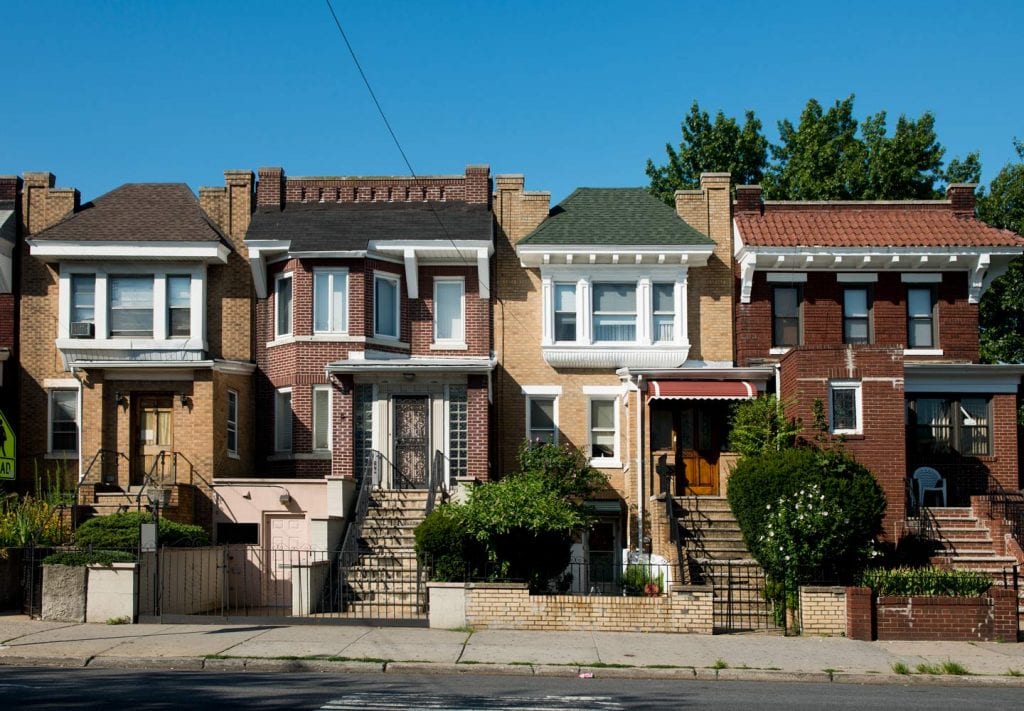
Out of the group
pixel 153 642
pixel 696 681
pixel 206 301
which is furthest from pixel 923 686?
pixel 206 301

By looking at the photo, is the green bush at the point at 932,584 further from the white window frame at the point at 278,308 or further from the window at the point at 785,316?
the white window frame at the point at 278,308

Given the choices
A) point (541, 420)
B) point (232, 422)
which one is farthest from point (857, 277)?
point (232, 422)

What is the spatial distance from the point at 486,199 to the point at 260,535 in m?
9.25

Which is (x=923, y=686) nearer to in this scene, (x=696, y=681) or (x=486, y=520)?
(x=696, y=681)

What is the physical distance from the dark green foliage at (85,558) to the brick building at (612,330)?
10069 millimetres

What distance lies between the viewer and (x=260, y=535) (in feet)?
86.9

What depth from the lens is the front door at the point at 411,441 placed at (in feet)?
90.1

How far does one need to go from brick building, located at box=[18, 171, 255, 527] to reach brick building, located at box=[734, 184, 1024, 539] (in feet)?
38.6

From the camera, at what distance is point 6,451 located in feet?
77.1

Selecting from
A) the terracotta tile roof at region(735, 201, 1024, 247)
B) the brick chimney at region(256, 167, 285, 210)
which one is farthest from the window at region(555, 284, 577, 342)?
the brick chimney at region(256, 167, 285, 210)

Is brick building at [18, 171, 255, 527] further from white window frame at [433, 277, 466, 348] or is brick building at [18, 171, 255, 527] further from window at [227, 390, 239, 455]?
white window frame at [433, 277, 466, 348]

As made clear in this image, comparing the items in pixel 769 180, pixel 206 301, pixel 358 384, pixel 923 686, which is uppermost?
pixel 769 180

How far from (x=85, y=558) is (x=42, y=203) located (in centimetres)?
1188

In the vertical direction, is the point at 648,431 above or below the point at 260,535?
above
